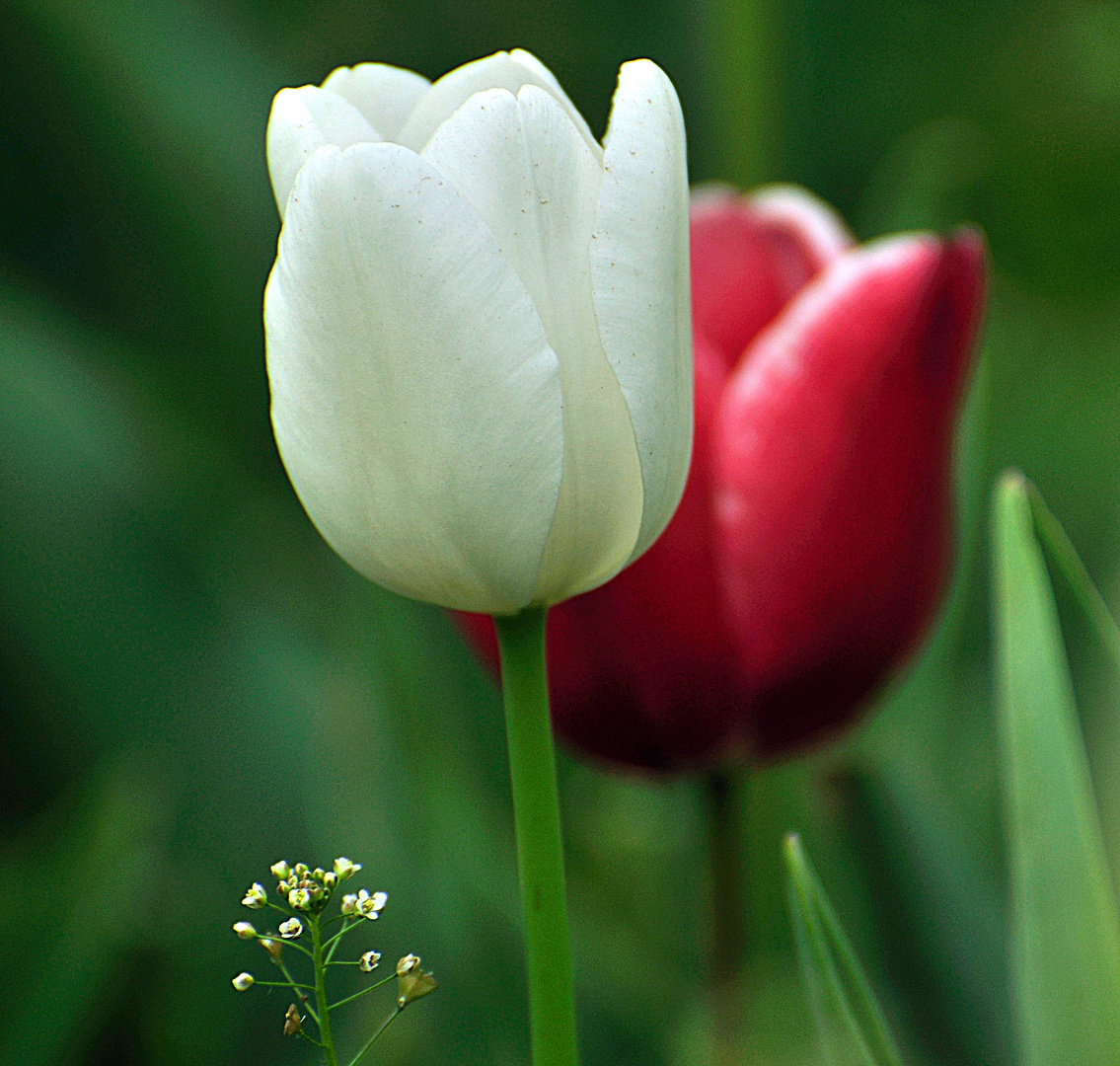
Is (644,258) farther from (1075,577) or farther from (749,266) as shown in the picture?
Answer: (749,266)

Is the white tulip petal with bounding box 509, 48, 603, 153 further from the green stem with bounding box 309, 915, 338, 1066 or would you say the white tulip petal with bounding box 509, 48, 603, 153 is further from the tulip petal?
the green stem with bounding box 309, 915, 338, 1066

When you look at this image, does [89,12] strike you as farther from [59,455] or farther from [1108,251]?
[1108,251]

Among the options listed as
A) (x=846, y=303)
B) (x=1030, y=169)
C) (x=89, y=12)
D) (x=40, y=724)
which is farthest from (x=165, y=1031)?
(x=1030, y=169)

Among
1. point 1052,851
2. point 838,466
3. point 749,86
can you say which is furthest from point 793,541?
point 749,86

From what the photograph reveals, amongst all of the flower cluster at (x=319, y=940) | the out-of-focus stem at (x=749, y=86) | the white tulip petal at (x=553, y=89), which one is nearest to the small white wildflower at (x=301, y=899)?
the flower cluster at (x=319, y=940)

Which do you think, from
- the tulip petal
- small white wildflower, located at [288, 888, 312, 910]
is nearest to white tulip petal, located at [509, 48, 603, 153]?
the tulip petal

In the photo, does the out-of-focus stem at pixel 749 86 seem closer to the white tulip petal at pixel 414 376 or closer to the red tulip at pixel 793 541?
the red tulip at pixel 793 541
